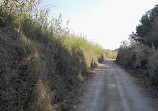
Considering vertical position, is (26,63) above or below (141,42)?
below

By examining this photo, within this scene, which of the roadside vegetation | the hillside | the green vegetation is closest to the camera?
the green vegetation

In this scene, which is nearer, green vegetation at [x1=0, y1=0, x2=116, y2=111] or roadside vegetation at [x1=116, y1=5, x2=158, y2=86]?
green vegetation at [x1=0, y1=0, x2=116, y2=111]

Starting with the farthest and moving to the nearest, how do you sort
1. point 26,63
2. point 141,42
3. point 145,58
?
point 141,42 → point 145,58 → point 26,63

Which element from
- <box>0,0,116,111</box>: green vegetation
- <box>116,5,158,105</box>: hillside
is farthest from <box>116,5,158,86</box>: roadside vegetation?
<box>0,0,116,111</box>: green vegetation

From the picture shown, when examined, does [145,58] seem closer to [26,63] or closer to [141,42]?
[26,63]

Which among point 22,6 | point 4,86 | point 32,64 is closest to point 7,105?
point 4,86

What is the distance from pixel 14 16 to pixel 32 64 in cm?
200

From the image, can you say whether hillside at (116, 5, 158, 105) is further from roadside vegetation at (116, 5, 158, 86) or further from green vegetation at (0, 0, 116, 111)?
green vegetation at (0, 0, 116, 111)

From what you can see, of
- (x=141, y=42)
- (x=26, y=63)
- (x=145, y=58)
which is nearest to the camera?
(x=26, y=63)

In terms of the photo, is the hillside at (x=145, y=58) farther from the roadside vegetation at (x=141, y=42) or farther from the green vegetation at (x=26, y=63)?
the green vegetation at (x=26, y=63)

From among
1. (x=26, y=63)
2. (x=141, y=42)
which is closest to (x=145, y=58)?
(x=26, y=63)

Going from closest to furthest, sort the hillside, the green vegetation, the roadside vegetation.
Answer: the green vegetation < the hillside < the roadside vegetation

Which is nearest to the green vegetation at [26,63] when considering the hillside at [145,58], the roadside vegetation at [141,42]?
the hillside at [145,58]

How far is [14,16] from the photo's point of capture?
5.00 m
